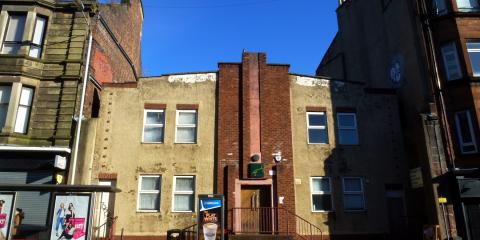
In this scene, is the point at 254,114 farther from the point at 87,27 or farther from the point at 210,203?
the point at 87,27

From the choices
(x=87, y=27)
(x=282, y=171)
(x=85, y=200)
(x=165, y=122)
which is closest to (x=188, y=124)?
(x=165, y=122)

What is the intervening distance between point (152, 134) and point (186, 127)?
147 cm

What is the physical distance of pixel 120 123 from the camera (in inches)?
707

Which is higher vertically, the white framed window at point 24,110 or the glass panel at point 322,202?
the white framed window at point 24,110

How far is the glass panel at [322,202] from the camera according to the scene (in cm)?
1772

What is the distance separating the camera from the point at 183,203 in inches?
677

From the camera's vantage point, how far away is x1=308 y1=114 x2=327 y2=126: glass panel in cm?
1895

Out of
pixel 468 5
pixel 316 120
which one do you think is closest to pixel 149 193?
pixel 316 120

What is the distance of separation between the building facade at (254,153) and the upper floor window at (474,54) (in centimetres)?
358

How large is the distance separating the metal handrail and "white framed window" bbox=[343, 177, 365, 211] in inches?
73.3

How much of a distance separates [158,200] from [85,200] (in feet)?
22.9

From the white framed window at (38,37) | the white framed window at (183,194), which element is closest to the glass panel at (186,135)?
the white framed window at (183,194)

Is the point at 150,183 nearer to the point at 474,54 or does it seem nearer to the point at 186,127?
the point at 186,127

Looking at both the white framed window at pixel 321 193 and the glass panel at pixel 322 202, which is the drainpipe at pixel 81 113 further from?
the glass panel at pixel 322 202
